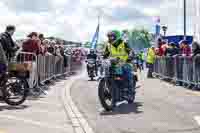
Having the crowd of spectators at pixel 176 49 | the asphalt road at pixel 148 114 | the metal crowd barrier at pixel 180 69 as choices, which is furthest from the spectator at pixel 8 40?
the crowd of spectators at pixel 176 49

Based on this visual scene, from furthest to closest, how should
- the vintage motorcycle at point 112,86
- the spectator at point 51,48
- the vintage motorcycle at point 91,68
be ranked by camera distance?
1. the vintage motorcycle at point 91,68
2. the spectator at point 51,48
3. the vintage motorcycle at point 112,86

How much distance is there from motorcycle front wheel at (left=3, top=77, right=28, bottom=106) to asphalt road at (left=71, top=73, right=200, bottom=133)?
56.9 inches

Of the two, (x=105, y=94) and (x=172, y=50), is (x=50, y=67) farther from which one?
(x=105, y=94)

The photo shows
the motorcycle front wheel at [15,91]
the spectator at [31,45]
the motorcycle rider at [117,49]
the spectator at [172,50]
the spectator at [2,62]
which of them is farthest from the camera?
the spectator at [172,50]

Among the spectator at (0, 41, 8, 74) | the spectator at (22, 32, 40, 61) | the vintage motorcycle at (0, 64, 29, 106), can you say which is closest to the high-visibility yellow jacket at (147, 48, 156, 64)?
the spectator at (22, 32, 40, 61)

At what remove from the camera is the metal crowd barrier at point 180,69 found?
18703 millimetres

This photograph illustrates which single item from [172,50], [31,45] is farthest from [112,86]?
[172,50]

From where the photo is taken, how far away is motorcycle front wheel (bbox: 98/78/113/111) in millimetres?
12609

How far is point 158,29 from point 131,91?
105 feet

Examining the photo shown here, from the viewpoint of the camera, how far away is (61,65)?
2730 cm

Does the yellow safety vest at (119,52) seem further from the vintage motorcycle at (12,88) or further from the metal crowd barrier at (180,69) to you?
the metal crowd barrier at (180,69)

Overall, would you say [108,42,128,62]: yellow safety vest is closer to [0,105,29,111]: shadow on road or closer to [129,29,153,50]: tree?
[0,105,29,111]: shadow on road

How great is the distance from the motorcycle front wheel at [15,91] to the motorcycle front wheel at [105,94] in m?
2.19

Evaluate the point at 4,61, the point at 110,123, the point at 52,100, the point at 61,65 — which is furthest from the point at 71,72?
the point at 110,123
